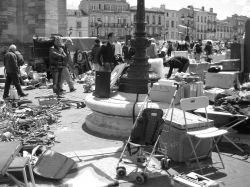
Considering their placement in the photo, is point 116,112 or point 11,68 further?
point 11,68

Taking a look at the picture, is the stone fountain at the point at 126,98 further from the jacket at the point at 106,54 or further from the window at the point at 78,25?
the window at the point at 78,25

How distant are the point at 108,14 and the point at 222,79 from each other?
8611 centimetres

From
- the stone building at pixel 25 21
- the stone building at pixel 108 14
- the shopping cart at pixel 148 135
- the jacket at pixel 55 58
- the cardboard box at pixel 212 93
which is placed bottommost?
the shopping cart at pixel 148 135

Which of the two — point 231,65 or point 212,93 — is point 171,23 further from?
point 212,93

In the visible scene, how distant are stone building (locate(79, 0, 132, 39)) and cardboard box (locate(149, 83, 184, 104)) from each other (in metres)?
85.3

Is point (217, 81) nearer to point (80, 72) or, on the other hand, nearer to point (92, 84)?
point (92, 84)

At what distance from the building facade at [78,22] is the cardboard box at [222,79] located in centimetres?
7654

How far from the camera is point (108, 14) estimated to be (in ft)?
309

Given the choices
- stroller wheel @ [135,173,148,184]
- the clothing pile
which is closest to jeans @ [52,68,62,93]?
the clothing pile

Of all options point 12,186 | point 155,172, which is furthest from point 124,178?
point 12,186

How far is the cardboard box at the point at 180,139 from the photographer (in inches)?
224

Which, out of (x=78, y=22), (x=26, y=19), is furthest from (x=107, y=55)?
(x=78, y=22)

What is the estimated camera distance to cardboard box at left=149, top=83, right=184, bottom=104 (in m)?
7.05

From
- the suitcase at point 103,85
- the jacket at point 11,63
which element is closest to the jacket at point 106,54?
the suitcase at point 103,85
